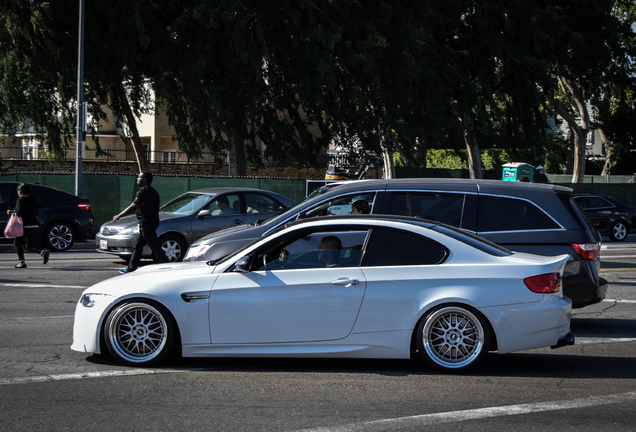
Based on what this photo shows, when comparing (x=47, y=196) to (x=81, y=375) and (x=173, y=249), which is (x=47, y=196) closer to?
(x=173, y=249)

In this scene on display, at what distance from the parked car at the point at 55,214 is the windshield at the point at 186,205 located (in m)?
3.76

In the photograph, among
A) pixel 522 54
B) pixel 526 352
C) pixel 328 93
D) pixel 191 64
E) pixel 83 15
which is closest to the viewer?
pixel 526 352

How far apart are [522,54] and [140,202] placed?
23.8 m

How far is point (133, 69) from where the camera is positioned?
26625mm

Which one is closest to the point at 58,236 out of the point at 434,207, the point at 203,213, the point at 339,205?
the point at 203,213

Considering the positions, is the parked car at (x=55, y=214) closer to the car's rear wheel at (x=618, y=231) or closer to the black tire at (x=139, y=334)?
the black tire at (x=139, y=334)

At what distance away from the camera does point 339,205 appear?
10031mm

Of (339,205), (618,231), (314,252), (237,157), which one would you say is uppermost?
(237,157)

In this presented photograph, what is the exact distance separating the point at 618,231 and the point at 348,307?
76.4 feet

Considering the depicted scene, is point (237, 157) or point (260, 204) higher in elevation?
point (237, 157)

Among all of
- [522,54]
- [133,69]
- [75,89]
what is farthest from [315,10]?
[522,54]

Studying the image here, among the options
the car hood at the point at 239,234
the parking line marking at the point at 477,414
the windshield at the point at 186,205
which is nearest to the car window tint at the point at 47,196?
the windshield at the point at 186,205

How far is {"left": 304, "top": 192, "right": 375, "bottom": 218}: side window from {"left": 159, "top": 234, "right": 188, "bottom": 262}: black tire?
664 centimetres

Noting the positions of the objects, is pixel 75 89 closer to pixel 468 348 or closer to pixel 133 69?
pixel 133 69
